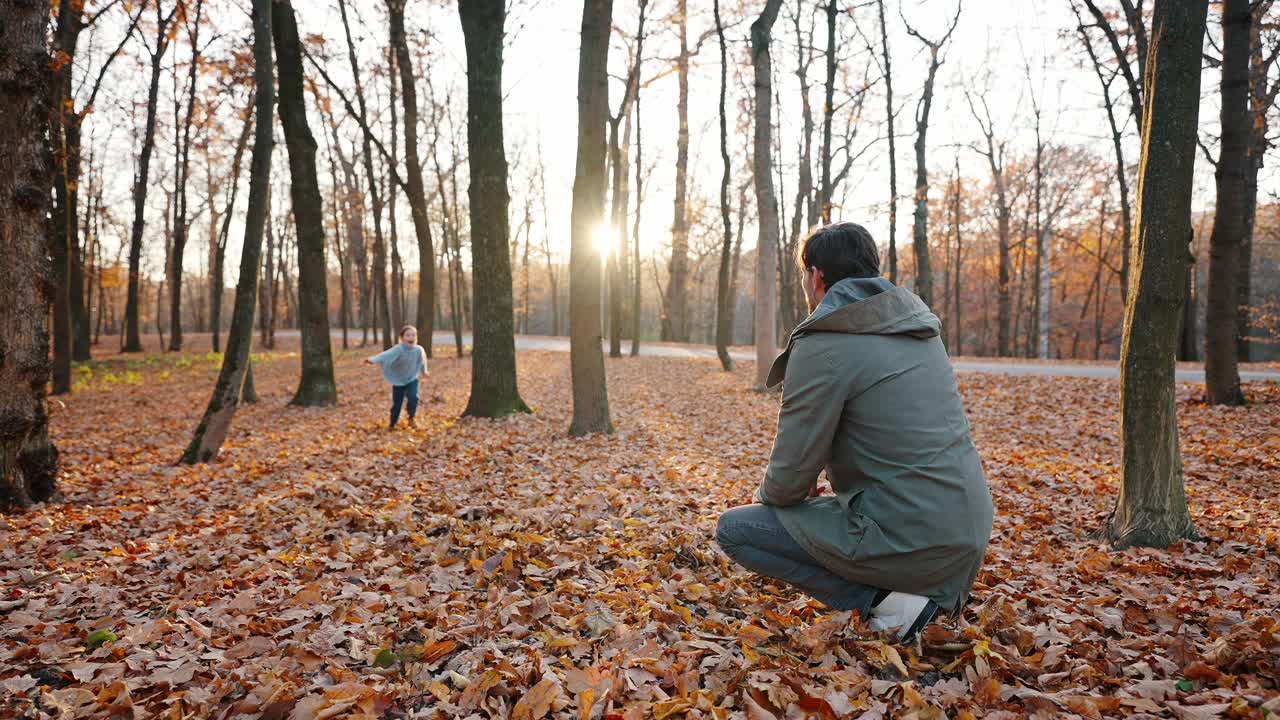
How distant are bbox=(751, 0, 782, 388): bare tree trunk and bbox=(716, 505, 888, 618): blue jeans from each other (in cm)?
985

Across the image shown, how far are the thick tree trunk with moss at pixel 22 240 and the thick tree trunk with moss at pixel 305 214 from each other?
5.70 m

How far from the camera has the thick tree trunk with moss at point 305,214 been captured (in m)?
10.1

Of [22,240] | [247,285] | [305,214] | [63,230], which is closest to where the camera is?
[22,240]

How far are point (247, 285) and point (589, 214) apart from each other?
13.7ft

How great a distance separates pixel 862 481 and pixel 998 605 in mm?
1213

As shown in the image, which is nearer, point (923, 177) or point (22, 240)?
point (22, 240)

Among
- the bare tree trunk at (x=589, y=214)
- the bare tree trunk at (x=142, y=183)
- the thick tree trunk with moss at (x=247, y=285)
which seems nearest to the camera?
the thick tree trunk with moss at (x=247, y=285)

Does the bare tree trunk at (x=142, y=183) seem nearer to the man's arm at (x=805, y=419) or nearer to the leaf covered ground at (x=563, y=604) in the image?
the leaf covered ground at (x=563, y=604)

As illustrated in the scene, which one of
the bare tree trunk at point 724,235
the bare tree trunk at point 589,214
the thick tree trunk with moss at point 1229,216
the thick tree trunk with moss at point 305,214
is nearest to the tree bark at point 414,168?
the thick tree trunk with moss at point 305,214

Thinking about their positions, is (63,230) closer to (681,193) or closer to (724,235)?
(724,235)

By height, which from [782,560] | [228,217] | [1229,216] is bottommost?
[782,560]

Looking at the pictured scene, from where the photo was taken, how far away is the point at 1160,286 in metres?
3.81

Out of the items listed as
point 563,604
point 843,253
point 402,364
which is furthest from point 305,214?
point 843,253

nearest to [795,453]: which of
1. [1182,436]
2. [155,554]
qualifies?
[155,554]
